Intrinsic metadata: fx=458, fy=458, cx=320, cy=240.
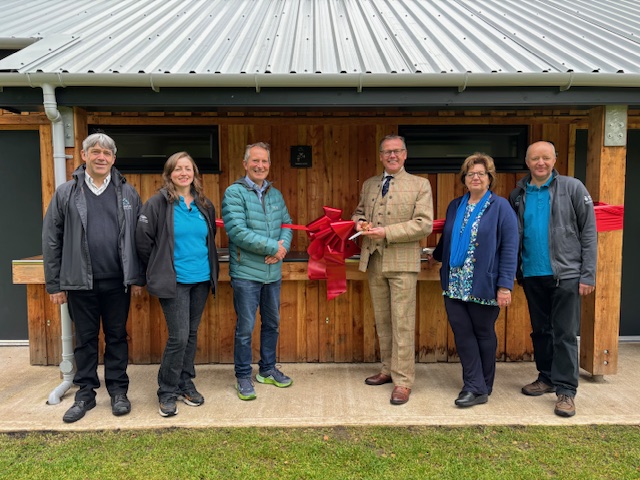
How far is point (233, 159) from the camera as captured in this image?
14.7 feet

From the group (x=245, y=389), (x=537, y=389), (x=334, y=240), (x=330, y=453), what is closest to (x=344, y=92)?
(x=334, y=240)

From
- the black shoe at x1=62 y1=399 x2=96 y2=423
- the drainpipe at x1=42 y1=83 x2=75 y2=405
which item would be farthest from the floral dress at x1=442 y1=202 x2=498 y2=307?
the drainpipe at x1=42 y1=83 x2=75 y2=405

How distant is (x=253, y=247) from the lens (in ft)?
11.2

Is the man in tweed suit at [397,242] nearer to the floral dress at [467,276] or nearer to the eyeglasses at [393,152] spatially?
the eyeglasses at [393,152]

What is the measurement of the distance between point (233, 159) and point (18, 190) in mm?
2352

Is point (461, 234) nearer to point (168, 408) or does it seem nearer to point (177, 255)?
point (177, 255)

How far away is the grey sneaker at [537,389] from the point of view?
3.67 meters

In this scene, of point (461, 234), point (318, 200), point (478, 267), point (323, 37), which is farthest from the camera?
point (318, 200)

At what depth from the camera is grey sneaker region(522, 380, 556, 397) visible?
3669mm

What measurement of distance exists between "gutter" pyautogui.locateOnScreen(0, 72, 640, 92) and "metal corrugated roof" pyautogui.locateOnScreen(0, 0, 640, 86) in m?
0.02

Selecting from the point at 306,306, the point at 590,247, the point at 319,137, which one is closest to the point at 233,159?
the point at 319,137

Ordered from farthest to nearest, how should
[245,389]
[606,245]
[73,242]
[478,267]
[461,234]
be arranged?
[606,245] < [245,389] < [461,234] < [478,267] < [73,242]

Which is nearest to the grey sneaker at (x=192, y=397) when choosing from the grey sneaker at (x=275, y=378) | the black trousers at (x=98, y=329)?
the black trousers at (x=98, y=329)

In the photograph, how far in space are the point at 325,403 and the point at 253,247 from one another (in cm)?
133
